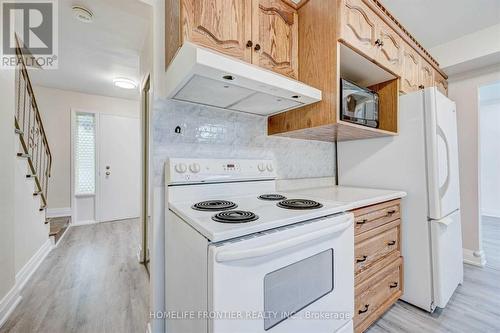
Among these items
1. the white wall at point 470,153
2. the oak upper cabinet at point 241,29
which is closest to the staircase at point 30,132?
the oak upper cabinet at point 241,29

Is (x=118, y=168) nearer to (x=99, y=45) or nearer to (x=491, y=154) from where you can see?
(x=99, y=45)

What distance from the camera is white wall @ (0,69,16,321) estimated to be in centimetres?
155

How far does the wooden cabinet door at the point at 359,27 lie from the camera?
4.29ft

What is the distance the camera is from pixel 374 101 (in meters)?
1.70

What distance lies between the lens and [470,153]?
2.42m

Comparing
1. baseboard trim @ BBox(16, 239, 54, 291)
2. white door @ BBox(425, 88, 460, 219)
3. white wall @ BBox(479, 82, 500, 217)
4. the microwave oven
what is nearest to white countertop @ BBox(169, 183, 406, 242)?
white door @ BBox(425, 88, 460, 219)

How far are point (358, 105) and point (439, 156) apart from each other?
70 centimetres

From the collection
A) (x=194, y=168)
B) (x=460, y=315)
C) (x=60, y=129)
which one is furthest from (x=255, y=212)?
(x=60, y=129)

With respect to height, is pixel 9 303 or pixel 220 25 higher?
pixel 220 25

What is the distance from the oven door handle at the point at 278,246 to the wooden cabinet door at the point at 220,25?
3.23 ft

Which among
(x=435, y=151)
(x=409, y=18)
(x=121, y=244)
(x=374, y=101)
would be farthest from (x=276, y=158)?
(x=121, y=244)

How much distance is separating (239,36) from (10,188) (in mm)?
2096

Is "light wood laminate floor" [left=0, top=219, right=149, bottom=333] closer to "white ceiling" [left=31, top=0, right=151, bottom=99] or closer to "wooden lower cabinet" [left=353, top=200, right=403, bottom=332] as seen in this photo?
"wooden lower cabinet" [left=353, top=200, right=403, bottom=332]

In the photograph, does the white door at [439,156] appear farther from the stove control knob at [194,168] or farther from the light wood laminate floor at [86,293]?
the light wood laminate floor at [86,293]
